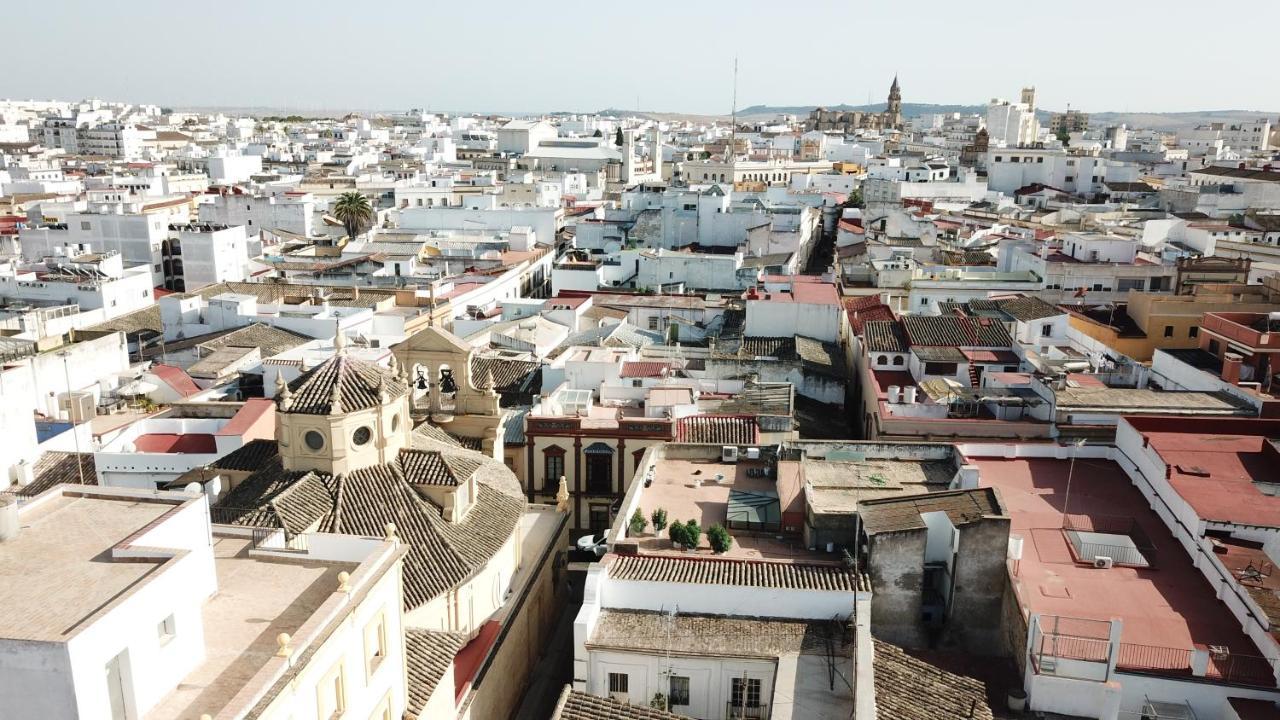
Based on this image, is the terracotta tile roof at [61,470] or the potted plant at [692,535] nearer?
the potted plant at [692,535]

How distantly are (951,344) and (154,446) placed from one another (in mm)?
27292

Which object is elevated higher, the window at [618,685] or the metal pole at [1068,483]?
the metal pole at [1068,483]

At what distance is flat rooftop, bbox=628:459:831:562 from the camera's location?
70.1 feet

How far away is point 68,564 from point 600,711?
8.51 metres

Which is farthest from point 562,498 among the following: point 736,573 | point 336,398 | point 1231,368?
point 1231,368

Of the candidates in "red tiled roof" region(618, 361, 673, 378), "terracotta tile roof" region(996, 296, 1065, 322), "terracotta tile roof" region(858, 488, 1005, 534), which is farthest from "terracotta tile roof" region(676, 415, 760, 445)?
"terracotta tile roof" region(996, 296, 1065, 322)

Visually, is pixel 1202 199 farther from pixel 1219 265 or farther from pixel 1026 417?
pixel 1026 417

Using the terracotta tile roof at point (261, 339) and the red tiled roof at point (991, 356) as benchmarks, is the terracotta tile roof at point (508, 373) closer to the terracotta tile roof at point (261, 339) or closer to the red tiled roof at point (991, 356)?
the terracotta tile roof at point (261, 339)

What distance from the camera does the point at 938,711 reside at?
16.1 meters

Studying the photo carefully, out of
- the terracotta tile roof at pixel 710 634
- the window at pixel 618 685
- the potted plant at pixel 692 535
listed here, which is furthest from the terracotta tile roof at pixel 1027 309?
the window at pixel 618 685

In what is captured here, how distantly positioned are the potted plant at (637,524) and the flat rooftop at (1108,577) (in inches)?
322

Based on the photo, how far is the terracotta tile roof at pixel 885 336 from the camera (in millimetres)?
35688

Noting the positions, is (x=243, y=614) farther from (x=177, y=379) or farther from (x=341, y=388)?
(x=177, y=379)

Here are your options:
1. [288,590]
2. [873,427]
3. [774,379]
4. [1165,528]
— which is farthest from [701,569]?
[774,379]
